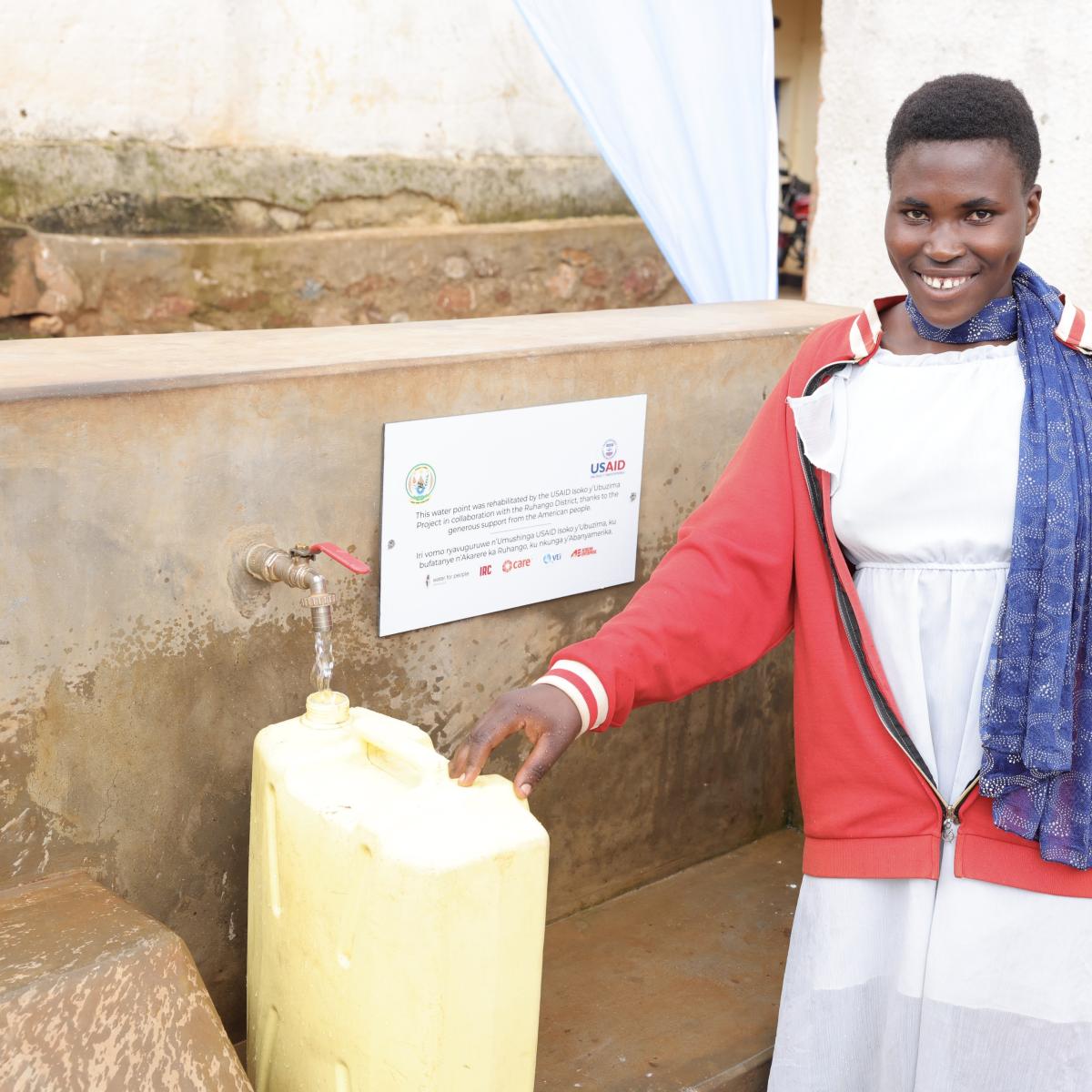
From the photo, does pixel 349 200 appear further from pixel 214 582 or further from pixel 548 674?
pixel 548 674

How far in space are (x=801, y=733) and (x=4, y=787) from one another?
3.62ft

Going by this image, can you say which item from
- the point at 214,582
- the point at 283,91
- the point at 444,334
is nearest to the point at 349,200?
the point at 283,91

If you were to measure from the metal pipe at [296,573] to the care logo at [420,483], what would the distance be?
0.77ft

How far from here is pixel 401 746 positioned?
183 centimetres

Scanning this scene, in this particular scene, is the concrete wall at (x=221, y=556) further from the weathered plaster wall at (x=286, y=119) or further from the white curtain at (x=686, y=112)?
the weathered plaster wall at (x=286, y=119)

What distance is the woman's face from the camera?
1721 mm

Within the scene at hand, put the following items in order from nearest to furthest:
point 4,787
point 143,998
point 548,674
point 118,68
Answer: point 143,998
point 548,674
point 4,787
point 118,68

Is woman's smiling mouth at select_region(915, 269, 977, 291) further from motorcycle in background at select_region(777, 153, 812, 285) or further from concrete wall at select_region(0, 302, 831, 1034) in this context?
motorcycle in background at select_region(777, 153, 812, 285)

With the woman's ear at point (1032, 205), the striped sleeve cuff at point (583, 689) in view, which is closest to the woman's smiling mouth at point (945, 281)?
the woman's ear at point (1032, 205)

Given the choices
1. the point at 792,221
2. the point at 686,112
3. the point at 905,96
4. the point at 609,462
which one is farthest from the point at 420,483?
the point at 792,221

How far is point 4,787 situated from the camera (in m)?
1.91

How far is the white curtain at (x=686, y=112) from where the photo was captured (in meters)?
2.93

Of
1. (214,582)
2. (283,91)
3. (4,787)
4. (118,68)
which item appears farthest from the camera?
(283,91)

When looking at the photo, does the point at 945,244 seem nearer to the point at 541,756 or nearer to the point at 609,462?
the point at 541,756
